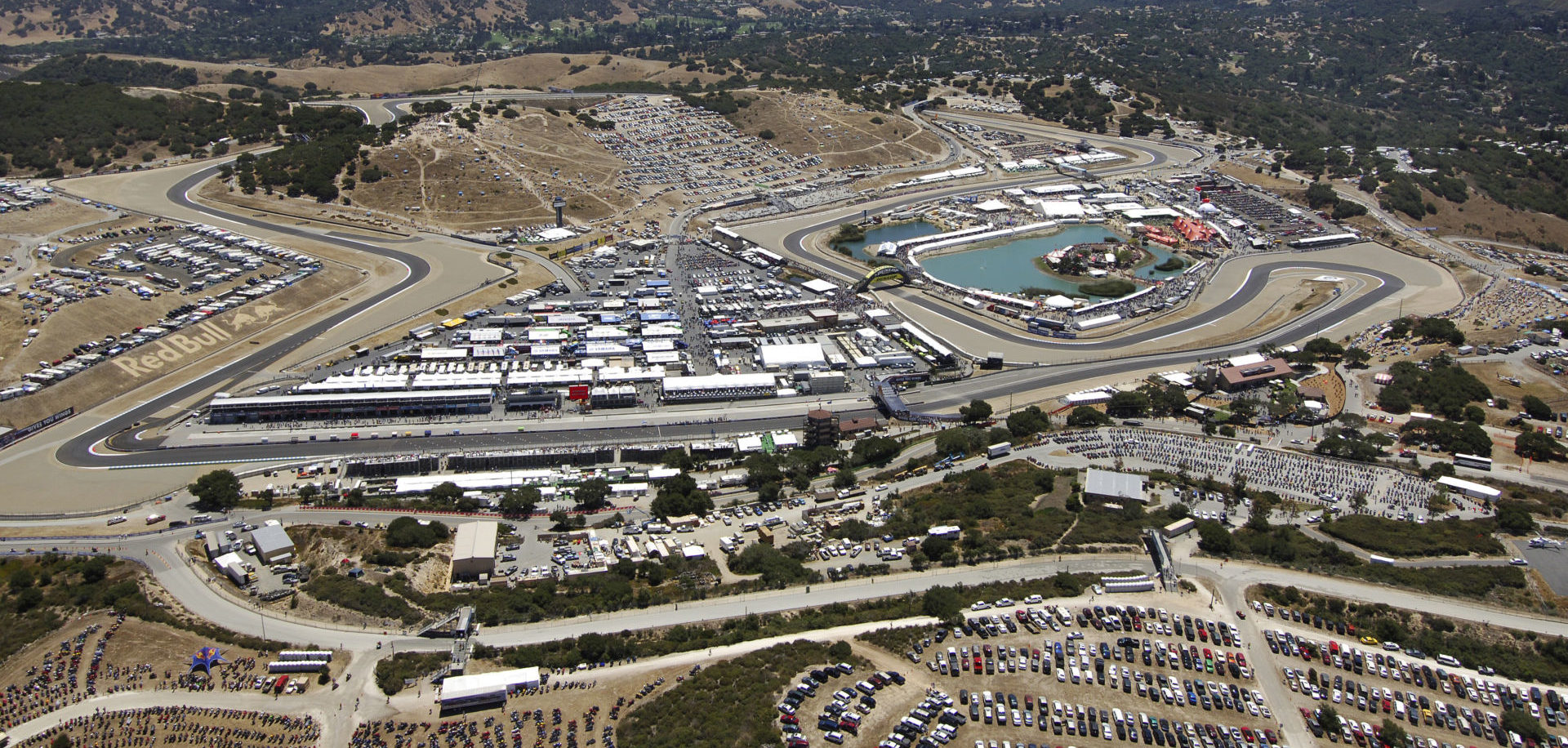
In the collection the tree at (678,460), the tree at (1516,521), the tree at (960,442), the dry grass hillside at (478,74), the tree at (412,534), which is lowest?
the tree at (678,460)

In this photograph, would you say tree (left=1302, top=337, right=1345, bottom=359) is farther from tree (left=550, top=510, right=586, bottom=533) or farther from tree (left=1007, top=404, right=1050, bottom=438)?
tree (left=550, top=510, right=586, bottom=533)

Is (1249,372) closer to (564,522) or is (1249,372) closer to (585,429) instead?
(585,429)

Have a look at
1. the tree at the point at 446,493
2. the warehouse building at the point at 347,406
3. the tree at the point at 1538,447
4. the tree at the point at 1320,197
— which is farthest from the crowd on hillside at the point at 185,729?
the tree at the point at 1320,197

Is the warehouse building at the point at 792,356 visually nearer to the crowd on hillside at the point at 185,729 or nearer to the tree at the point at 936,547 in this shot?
the tree at the point at 936,547

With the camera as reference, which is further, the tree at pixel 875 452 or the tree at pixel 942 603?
the tree at pixel 875 452

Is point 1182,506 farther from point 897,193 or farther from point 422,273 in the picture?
point 897,193

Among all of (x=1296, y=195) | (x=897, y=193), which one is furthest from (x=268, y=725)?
(x=1296, y=195)
